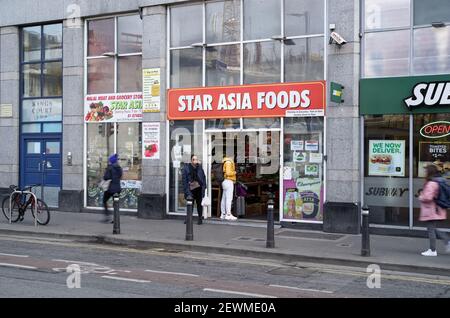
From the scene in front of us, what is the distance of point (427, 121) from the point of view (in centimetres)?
1369

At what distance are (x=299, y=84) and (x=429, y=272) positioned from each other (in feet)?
21.1

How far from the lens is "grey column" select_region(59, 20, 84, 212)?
18734 millimetres

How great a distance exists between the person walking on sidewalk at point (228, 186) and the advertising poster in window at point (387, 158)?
A: 3.75 metres

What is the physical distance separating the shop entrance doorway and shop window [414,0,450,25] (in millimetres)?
4833

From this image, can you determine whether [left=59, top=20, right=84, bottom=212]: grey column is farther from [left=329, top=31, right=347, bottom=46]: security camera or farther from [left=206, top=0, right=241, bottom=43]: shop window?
[left=329, top=31, right=347, bottom=46]: security camera

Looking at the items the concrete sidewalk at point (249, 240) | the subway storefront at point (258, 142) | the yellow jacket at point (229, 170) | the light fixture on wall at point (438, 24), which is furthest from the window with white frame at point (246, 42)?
the concrete sidewalk at point (249, 240)

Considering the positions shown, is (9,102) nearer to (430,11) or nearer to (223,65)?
(223,65)

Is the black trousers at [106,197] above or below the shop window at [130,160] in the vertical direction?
below

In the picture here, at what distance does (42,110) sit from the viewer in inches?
781

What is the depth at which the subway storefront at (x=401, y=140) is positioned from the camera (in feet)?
44.4

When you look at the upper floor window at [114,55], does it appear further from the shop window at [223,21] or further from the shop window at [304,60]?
the shop window at [304,60]

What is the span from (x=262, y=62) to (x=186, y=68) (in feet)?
8.05

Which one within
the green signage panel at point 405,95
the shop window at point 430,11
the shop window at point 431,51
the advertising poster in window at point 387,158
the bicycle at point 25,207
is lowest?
the bicycle at point 25,207

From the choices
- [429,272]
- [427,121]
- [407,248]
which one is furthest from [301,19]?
[429,272]
